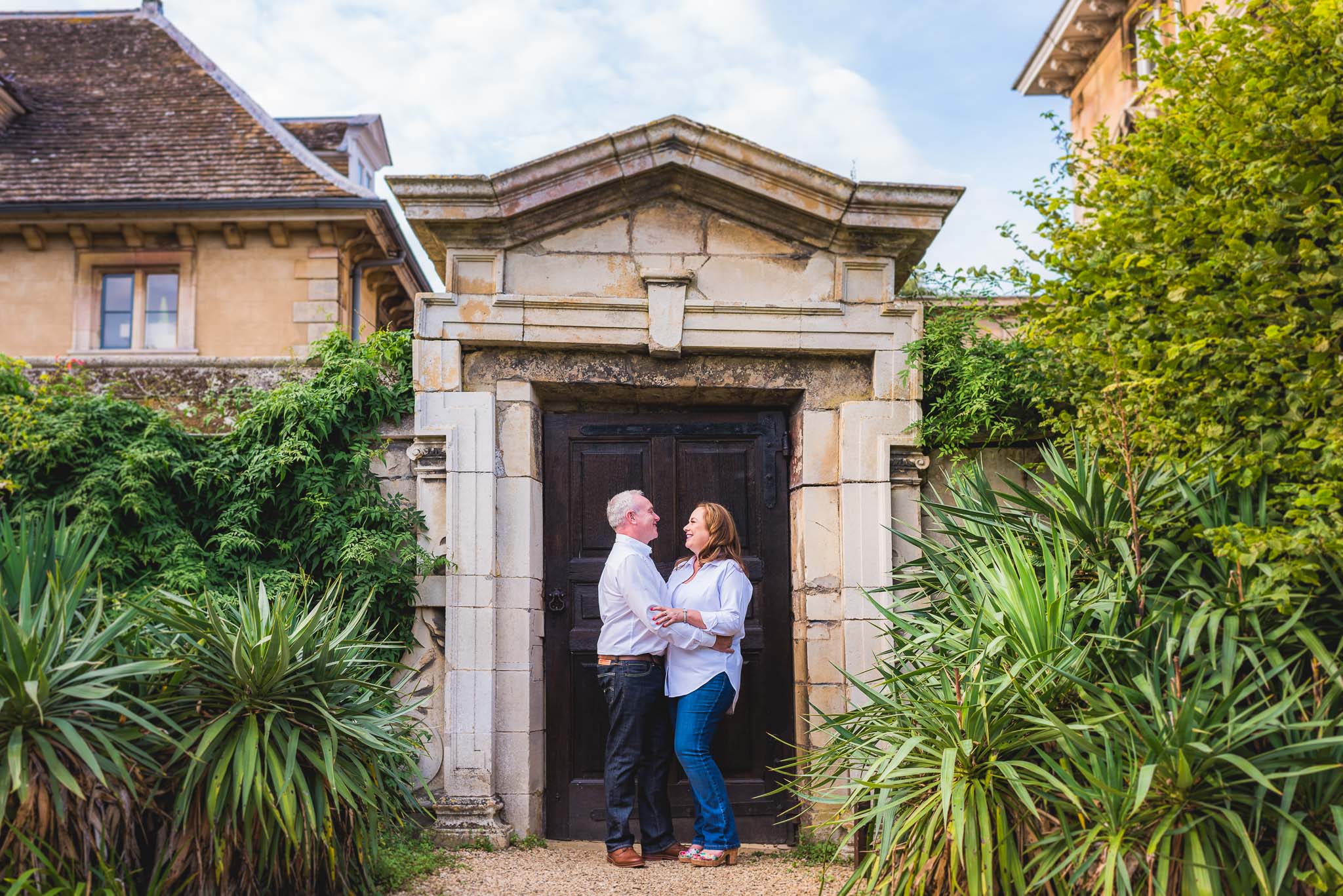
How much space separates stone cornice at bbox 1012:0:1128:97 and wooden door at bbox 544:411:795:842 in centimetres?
1197

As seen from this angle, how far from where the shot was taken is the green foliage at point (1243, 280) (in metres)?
3.59

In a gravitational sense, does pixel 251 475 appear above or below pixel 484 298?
below

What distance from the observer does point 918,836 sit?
3.62 m

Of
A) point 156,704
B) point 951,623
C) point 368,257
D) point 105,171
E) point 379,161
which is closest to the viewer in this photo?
point 156,704

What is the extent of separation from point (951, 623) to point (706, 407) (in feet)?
7.17

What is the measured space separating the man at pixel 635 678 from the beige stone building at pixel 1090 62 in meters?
10.8

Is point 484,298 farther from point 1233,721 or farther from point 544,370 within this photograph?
point 1233,721

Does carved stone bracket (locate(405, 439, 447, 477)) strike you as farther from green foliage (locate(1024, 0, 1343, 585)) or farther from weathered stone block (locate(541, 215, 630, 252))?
green foliage (locate(1024, 0, 1343, 585))

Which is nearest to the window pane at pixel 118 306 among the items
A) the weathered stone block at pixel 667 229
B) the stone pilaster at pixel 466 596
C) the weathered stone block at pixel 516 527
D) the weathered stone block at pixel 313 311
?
the weathered stone block at pixel 313 311

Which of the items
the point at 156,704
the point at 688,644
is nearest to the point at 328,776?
the point at 156,704

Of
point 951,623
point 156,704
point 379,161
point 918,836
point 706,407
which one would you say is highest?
point 379,161

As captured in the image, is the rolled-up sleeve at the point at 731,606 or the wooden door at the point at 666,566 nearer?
the rolled-up sleeve at the point at 731,606

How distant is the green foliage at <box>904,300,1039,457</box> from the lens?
5367mm

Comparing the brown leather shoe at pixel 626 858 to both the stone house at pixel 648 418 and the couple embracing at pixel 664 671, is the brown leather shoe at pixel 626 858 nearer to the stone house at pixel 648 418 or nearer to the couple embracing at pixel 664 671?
the couple embracing at pixel 664 671
